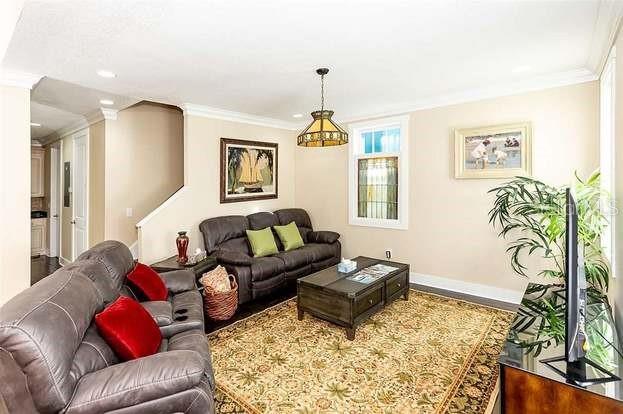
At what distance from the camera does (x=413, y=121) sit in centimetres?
468

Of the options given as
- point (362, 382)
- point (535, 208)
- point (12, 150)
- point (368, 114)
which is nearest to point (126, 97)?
point (12, 150)

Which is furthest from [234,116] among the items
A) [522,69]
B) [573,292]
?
[573,292]

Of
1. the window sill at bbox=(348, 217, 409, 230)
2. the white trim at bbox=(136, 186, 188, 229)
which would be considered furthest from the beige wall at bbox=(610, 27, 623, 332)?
the white trim at bbox=(136, 186, 188, 229)

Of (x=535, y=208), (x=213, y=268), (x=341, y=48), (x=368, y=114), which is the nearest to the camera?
(x=341, y=48)

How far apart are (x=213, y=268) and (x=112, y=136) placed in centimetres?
272

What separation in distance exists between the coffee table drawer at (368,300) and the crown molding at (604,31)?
2.79 metres

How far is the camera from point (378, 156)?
5.09 metres

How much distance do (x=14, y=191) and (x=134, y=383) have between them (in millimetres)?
2907

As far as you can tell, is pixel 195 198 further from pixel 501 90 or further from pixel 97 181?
pixel 501 90

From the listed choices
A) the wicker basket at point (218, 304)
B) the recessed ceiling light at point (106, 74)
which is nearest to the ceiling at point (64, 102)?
the recessed ceiling light at point (106, 74)

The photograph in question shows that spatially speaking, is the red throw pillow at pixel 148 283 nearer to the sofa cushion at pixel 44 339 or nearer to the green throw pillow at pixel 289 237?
the sofa cushion at pixel 44 339

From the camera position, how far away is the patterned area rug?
2.15 metres

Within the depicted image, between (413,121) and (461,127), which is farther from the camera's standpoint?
(413,121)

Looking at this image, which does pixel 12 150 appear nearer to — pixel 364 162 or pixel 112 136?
pixel 112 136
